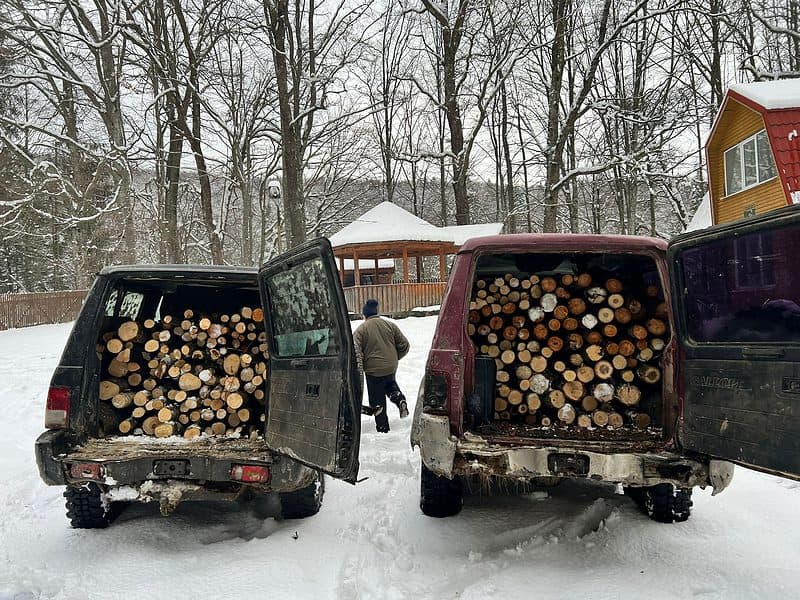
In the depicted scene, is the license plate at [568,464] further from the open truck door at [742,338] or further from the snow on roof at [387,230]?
the snow on roof at [387,230]

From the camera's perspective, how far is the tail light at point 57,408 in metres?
3.19

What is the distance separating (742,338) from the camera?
2.61 metres

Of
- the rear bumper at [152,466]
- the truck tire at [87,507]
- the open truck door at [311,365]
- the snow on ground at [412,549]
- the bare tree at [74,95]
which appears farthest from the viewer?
the bare tree at [74,95]

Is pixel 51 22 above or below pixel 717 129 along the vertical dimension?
above

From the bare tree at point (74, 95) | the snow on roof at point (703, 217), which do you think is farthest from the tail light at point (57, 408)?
the snow on roof at point (703, 217)

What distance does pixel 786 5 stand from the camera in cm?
2150

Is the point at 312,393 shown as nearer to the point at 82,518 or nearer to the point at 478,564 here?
the point at 478,564

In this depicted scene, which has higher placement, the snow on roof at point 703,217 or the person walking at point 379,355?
the snow on roof at point 703,217

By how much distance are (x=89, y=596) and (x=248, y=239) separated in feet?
47.9

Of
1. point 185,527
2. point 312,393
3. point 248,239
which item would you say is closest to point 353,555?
point 312,393

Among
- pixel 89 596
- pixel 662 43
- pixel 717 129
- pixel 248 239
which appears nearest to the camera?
pixel 89 596

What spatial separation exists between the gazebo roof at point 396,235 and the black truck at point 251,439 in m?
16.4

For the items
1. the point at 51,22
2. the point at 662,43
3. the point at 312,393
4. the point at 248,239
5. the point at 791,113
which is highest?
the point at 662,43

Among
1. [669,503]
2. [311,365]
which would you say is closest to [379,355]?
[311,365]
